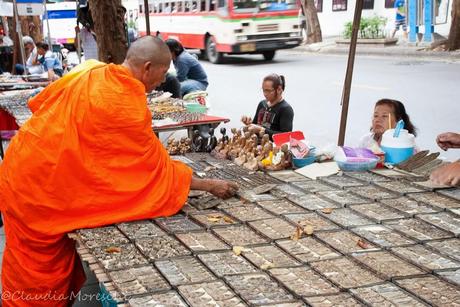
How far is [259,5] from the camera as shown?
50.4 feet

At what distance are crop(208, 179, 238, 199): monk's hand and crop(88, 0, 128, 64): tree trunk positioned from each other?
3.66 meters

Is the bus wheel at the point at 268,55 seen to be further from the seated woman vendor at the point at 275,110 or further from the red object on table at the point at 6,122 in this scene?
the seated woman vendor at the point at 275,110

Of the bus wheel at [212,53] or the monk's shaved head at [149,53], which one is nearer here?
the monk's shaved head at [149,53]

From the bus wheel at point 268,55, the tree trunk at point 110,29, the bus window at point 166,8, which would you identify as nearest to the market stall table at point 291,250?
the tree trunk at point 110,29

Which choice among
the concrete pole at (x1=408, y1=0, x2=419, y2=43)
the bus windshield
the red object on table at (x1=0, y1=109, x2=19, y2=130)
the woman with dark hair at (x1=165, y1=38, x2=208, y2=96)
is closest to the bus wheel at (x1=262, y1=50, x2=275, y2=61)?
the bus windshield

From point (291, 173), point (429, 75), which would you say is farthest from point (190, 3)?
point (291, 173)

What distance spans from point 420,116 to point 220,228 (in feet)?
20.7

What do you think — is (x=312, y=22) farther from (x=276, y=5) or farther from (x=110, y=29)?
(x=110, y=29)

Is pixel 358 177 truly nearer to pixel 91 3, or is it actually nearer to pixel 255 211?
pixel 255 211

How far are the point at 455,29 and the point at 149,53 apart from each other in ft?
45.2

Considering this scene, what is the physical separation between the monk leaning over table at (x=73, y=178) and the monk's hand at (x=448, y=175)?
56.4 inches

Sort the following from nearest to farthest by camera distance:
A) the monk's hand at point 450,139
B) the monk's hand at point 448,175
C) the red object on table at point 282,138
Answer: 1. the monk's hand at point 448,175
2. the monk's hand at point 450,139
3. the red object on table at point 282,138

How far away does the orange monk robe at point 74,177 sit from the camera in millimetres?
2467

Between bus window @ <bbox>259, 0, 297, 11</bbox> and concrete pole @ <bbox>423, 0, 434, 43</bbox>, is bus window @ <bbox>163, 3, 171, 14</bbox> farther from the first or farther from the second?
concrete pole @ <bbox>423, 0, 434, 43</bbox>
